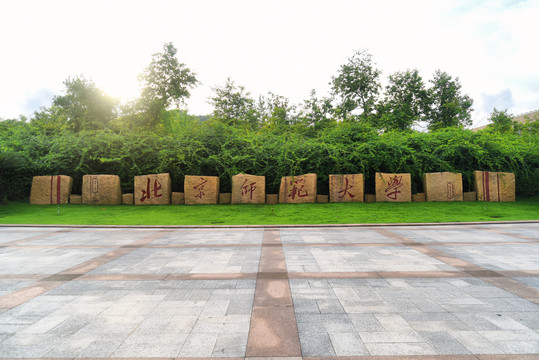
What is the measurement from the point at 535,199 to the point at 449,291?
13.5m

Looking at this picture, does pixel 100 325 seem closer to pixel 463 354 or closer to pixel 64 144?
pixel 463 354

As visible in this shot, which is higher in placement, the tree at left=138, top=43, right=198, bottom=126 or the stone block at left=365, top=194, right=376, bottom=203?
the tree at left=138, top=43, right=198, bottom=126

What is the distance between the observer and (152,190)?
12.1 m

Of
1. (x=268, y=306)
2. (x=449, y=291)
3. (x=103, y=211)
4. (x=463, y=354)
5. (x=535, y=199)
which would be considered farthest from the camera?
(x=535, y=199)

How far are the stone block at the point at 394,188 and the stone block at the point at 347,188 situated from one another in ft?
2.46

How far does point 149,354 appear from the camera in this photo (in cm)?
215

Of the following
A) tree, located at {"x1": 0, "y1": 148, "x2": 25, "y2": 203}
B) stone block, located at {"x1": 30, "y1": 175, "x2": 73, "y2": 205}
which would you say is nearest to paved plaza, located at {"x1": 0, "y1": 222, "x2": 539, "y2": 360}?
stone block, located at {"x1": 30, "y1": 175, "x2": 73, "y2": 205}

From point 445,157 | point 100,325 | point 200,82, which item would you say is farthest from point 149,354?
point 200,82

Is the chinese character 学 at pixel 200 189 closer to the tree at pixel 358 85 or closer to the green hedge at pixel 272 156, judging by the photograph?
the green hedge at pixel 272 156

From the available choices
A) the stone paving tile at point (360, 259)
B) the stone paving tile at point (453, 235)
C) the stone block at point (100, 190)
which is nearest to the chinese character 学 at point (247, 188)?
the stone block at point (100, 190)

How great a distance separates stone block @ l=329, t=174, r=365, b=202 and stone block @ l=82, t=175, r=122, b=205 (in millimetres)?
9729

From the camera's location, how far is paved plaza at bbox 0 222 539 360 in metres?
2.24

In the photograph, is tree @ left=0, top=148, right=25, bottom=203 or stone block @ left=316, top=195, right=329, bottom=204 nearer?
stone block @ left=316, top=195, right=329, bottom=204

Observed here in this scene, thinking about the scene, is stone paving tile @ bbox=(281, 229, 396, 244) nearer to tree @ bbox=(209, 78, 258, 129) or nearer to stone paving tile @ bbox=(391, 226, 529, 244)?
stone paving tile @ bbox=(391, 226, 529, 244)
